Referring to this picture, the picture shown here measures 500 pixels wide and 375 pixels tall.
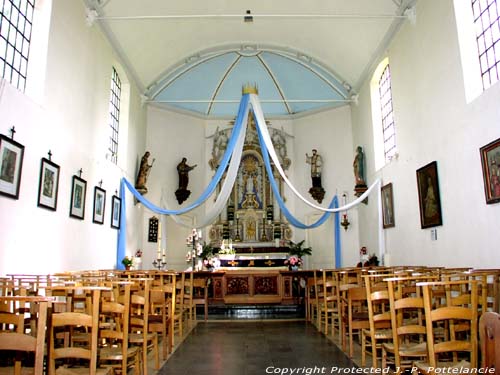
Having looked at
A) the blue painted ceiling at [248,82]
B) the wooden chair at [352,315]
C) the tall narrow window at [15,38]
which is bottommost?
the wooden chair at [352,315]

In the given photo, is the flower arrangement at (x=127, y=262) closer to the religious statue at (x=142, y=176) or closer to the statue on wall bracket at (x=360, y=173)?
the religious statue at (x=142, y=176)

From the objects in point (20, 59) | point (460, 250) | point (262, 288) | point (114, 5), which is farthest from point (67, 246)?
point (460, 250)

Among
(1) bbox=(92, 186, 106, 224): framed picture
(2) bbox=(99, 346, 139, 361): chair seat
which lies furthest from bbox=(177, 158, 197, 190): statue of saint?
(2) bbox=(99, 346, 139, 361): chair seat

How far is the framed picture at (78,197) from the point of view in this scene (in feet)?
25.6

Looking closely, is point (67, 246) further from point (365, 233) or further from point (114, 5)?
point (365, 233)

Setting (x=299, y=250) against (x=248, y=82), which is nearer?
(x=299, y=250)

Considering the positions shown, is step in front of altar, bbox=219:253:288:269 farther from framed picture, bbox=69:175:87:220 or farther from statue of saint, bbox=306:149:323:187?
framed picture, bbox=69:175:87:220

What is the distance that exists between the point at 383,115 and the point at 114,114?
7.34 metres

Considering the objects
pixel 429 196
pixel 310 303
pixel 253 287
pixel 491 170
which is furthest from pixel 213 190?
pixel 491 170

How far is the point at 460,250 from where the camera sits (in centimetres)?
679

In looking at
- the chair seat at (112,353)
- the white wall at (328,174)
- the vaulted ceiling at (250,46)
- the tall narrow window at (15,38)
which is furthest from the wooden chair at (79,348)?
the white wall at (328,174)

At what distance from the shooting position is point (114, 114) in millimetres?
10969

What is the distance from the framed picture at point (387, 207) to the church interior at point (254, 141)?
53 millimetres

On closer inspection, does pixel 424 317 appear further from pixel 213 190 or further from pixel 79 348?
pixel 213 190
